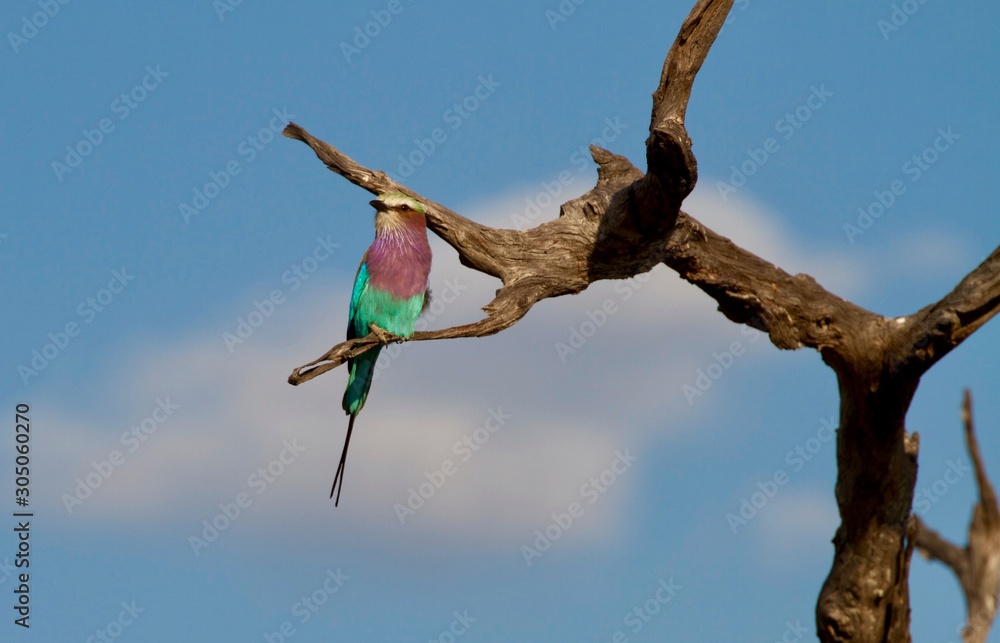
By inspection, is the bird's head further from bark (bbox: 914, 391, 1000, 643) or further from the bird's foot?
bark (bbox: 914, 391, 1000, 643)

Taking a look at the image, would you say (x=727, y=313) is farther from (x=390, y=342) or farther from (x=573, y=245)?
(x=390, y=342)

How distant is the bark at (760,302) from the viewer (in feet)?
18.8

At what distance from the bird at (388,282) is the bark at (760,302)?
0.48 feet

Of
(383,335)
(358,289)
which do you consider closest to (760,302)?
(383,335)

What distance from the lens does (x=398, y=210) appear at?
675 centimetres

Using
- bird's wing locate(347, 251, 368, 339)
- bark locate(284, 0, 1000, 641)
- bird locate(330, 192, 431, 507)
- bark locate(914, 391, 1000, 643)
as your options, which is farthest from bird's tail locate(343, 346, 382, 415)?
bark locate(914, 391, 1000, 643)

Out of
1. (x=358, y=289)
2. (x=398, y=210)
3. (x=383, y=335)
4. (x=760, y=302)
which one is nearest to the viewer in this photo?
(x=760, y=302)

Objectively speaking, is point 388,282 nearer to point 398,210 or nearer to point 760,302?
point 398,210

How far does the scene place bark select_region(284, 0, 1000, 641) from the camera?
573 cm

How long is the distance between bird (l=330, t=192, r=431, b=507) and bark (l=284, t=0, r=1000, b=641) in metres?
0.15

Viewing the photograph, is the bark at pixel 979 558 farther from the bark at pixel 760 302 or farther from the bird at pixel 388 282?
the bird at pixel 388 282

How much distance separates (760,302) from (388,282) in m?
2.53

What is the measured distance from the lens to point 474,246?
664cm

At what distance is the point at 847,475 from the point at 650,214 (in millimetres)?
2011
